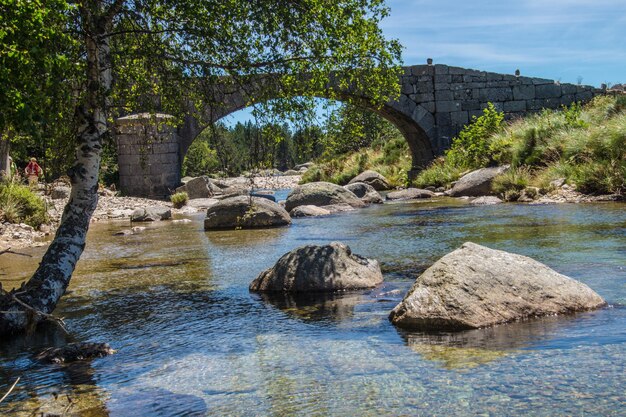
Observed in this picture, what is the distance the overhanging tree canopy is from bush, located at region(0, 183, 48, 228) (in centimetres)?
778

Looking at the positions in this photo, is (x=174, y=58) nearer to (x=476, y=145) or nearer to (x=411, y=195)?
(x=411, y=195)

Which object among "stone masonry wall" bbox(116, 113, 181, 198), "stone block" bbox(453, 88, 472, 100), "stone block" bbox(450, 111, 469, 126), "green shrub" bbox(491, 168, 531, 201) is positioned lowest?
"green shrub" bbox(491, 168, 531, 201)

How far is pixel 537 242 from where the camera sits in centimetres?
1018

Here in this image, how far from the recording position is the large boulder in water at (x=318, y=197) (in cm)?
1838

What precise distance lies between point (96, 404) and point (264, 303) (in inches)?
118

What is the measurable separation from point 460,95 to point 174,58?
22610 mm

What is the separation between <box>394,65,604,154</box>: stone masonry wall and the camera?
2828cm

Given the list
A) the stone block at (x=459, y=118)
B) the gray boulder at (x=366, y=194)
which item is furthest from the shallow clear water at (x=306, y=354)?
the stone block at (x=459, y=118)

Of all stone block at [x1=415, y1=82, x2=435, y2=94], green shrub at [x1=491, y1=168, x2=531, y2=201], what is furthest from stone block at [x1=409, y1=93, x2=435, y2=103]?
green shrub at [x1=491, y1=168, x2=531, y2=201]

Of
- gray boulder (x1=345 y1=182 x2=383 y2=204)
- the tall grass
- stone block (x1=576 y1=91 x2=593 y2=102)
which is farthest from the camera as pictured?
the tall grass

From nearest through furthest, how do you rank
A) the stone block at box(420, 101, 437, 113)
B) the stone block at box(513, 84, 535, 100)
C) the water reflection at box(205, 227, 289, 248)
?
the water reflection at box(205, 227, 289, 248)
the stone block at box(420, 101, 437, 113)
the stone block at box(513, 84, 535, 100)

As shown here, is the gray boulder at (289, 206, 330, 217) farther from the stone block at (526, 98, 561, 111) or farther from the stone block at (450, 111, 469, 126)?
the stone block at (526, 98, 561, 111)

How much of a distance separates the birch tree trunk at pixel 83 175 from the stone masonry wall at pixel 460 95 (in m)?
22.2

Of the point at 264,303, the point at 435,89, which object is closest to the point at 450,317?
the point at 264,303
